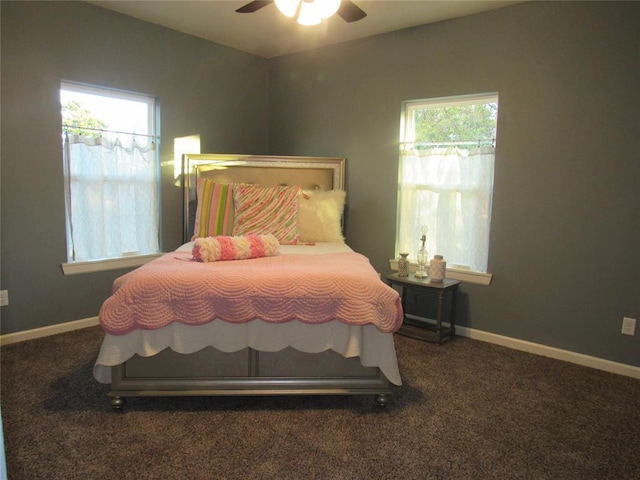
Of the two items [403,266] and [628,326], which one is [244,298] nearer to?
[403,266]

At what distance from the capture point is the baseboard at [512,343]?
2887 millimetres

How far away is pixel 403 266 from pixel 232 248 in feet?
5.21

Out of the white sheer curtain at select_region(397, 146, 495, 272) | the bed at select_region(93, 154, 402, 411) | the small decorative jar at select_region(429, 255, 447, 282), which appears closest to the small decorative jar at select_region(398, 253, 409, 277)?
the small decorative jar at select_region(429, 255, 447, 282)

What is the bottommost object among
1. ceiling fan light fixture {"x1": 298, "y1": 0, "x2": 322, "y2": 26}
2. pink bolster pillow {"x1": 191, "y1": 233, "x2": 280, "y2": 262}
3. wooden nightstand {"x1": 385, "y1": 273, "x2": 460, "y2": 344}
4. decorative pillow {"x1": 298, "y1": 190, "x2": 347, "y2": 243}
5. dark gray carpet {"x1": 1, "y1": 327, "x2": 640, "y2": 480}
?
dark gray carpet {"x1": 1, "y1": 327, "x2": 640, "y2": 480}

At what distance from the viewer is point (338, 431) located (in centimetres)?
211

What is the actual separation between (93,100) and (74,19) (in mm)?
593

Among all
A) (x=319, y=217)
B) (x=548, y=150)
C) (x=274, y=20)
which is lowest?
(x=319, y=217)

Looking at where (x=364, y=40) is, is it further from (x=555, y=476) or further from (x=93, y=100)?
(x=555, y=476)

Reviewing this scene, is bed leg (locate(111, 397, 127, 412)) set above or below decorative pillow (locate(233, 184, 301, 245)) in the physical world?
below

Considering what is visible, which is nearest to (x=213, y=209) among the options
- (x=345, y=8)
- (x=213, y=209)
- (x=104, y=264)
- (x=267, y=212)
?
(x=213, y=209)

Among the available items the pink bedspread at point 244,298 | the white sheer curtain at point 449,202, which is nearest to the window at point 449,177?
the white sheer curtain at point 449,202

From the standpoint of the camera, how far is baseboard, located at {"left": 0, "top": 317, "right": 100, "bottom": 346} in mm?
3127

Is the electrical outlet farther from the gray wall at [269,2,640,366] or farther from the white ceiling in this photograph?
the white ceiling

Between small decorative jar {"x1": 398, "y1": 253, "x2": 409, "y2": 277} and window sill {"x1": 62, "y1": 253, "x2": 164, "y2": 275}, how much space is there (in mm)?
2203
